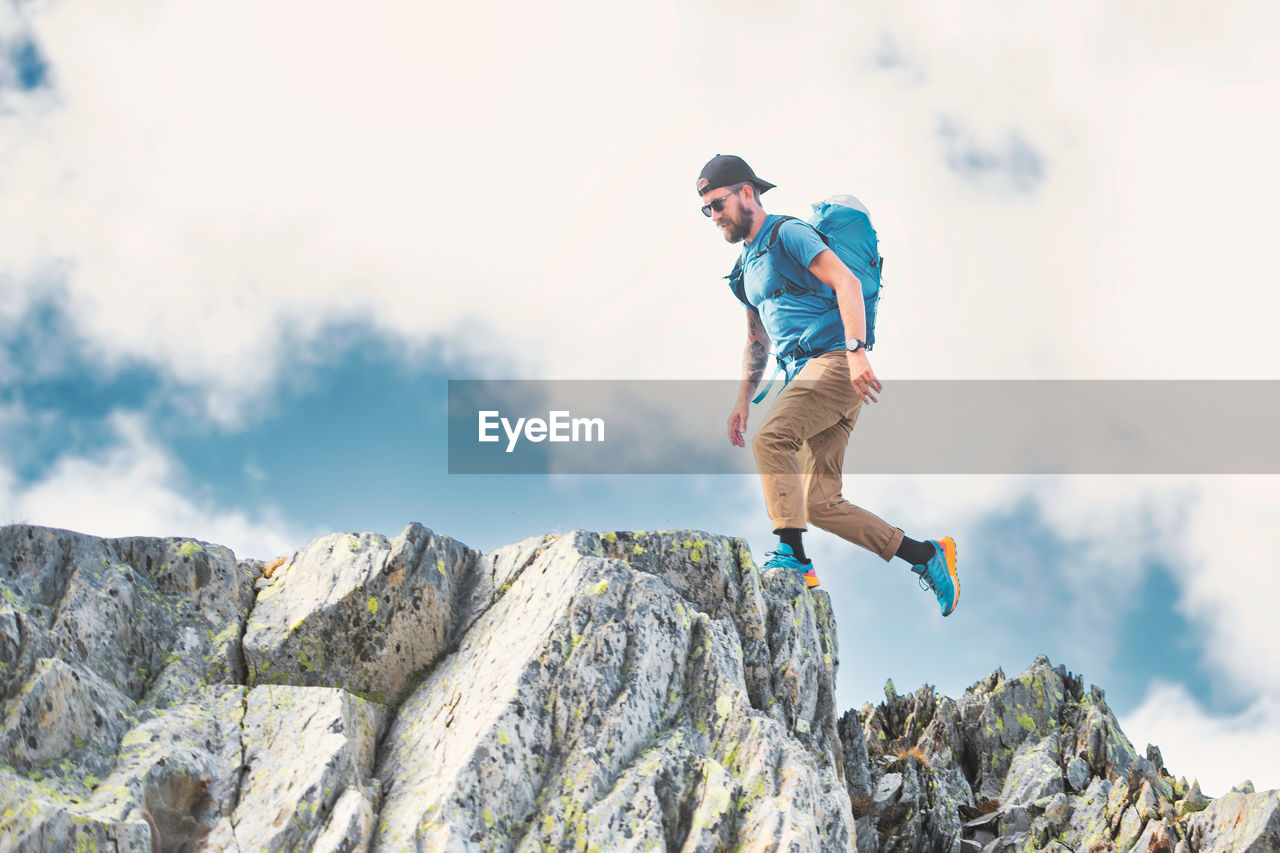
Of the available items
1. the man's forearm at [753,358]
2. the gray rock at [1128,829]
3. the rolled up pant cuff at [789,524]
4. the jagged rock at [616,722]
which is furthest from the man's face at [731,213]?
the gray rock at [1128,829]

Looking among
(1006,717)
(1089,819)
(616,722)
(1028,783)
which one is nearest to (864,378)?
(616,722)

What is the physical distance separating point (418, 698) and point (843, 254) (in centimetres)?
1174

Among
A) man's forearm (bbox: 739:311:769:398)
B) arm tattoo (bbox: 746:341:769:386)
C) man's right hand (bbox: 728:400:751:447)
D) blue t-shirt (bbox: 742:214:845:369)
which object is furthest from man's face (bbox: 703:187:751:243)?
man's right hand (bbox: 728:400:751:447)

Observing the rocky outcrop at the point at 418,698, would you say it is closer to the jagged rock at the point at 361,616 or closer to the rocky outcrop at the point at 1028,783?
the jagged rock at the point at 361,616

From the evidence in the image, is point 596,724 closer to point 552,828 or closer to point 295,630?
point 552,828

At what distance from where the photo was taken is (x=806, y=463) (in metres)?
18.9

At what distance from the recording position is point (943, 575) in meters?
18.8

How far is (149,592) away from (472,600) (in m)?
5.56

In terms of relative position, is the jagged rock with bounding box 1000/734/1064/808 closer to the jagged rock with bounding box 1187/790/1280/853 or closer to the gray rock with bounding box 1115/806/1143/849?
the gray rock with bounding box 1115/806/1143/849

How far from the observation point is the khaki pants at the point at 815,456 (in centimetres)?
1798

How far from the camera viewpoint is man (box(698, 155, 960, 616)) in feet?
59.1

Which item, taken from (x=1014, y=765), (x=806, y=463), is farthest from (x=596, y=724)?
(x=1014, y=765)

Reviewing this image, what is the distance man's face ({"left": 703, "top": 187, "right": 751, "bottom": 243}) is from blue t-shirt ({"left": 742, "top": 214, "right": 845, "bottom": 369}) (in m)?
0.31

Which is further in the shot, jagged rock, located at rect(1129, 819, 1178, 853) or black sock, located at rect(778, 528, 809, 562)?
jagged rock, located at rect(1129, 819, 1178, 853)
